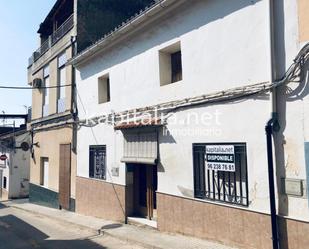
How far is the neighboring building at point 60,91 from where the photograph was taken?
47.5 feet

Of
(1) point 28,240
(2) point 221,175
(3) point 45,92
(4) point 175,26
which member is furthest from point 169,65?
(3) point 45,92

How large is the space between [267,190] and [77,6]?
11486 millimetres

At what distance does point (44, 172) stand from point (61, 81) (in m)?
5.38

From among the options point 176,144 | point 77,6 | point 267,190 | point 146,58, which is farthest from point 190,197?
point 77,6

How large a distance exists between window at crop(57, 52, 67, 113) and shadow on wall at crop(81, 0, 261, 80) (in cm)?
438

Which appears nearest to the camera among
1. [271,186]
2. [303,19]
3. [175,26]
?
[303,19]

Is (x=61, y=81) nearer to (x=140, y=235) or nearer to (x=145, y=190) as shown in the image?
(x=145, y=190)

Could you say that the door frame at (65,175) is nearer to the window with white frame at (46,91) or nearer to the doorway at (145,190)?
the window with white frame at (46,91)

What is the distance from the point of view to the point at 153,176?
10.2 meters

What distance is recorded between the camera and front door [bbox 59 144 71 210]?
579 inches

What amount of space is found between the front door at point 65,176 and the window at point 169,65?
23.2 ft

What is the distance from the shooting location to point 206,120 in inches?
301

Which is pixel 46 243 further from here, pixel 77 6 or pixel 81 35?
pixel 77 6

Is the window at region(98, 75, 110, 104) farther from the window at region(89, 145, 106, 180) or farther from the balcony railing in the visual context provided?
the balcony railing
